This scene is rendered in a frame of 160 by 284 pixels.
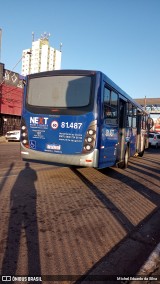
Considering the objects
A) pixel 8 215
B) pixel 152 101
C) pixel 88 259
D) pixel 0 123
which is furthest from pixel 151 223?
pixel 152 101

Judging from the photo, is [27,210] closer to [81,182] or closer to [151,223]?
[151,223]

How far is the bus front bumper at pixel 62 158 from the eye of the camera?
7941 mm

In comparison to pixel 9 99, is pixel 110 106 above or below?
below

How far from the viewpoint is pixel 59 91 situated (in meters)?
8.49

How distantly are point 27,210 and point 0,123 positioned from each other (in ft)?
91.8

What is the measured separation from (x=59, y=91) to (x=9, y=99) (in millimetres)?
25761

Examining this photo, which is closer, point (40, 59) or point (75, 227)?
point (75, 227)

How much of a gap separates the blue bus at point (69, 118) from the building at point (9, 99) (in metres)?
23.0

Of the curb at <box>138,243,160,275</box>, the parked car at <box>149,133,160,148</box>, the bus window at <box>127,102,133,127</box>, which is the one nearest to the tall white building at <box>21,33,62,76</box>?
the parked car at <box>149,133,160,148</box>

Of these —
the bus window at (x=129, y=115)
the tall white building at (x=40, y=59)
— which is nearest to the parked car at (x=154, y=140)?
the bus window at (x=129, y=115)

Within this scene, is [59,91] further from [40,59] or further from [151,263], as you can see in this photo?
[40,59]

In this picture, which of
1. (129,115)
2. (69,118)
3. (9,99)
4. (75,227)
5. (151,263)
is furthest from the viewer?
(9,99)

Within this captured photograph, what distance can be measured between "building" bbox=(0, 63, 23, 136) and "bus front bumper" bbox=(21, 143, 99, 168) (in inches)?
917

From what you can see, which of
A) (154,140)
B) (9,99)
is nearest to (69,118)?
(154,140)
